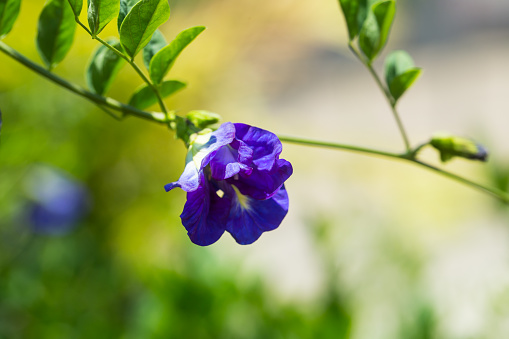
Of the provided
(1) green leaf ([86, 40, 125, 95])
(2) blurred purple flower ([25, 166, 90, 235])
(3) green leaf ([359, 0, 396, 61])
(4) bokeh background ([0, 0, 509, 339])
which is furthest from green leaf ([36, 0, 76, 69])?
(2) blurred purple flower ([25, 166, 90, 235])

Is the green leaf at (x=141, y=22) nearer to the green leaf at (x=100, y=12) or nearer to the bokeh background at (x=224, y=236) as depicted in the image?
the green leaf at (x=100, y=12)

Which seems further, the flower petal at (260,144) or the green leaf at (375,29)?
the green leaf at (375,29)

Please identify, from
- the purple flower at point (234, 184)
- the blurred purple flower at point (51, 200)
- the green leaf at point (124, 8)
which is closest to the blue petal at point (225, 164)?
the purple flower at point (234, 184)

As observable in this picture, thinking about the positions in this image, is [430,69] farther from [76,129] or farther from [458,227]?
[76,129]

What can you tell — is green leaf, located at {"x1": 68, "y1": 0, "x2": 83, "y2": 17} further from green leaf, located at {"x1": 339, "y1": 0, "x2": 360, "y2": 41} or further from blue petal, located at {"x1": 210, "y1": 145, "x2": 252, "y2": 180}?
green leaf, located at {"x1": 339, "y1": 0, "x2": 360, "y2": 41}

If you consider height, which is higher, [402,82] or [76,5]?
[76,5]

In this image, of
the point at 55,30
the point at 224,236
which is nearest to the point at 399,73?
the point at 55,30

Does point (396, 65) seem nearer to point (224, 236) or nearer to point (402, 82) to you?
point (402, 82)
